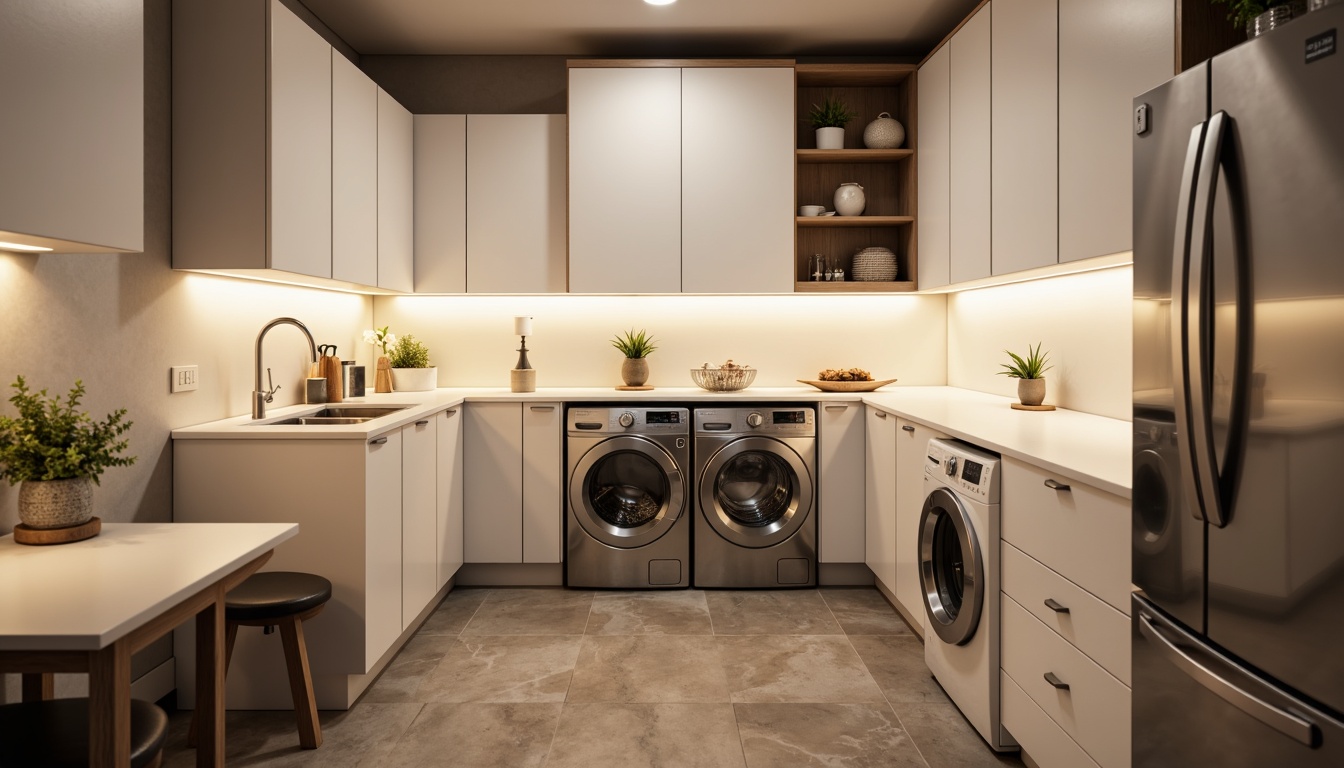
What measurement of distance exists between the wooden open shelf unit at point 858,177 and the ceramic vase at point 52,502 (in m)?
3.16

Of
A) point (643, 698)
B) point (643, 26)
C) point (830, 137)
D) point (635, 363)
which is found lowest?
point (643, 698)

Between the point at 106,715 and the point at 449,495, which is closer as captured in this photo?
the point at 106,715

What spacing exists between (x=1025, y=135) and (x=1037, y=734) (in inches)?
75.3

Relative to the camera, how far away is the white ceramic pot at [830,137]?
13.2 feet

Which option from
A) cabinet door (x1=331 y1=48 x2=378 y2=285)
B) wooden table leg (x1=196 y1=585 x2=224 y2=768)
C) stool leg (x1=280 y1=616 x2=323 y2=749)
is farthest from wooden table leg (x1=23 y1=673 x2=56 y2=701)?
cabinet door (x1=331 y1=48 x2=378 y2=285)

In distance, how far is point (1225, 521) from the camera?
126 centimetres

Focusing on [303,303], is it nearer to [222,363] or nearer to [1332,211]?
[222,363]

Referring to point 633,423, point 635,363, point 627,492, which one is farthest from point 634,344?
point 627,492

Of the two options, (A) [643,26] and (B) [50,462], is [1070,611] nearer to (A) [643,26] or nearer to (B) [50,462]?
(B) [50,462]

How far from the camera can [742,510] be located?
3807mm

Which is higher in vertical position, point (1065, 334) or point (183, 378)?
point (1065, 334)

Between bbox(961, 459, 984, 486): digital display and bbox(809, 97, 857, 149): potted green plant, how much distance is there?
7.08 ft

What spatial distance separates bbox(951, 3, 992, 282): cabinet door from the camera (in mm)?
3107

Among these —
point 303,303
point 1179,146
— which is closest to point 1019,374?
point 1179,146
